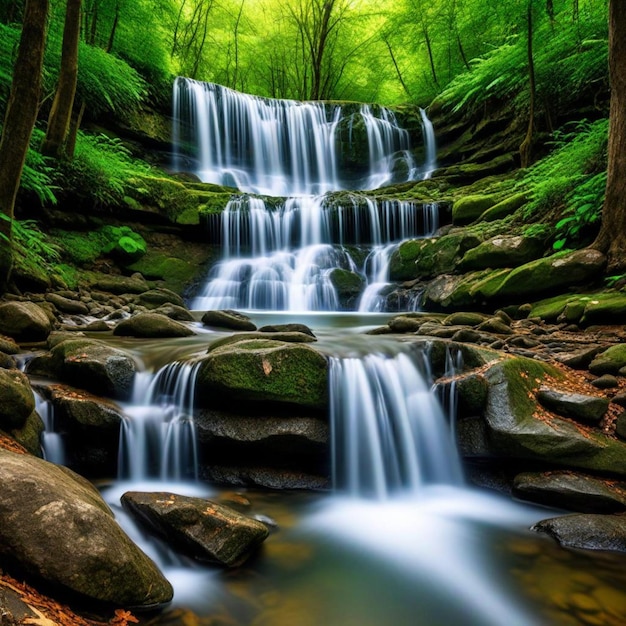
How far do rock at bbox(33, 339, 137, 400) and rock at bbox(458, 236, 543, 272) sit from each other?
7.07m

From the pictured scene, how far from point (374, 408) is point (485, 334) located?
236 centimetres

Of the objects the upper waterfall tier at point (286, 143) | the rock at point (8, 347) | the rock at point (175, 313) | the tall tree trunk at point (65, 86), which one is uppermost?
the upper waterfall tier at point (286, 143)

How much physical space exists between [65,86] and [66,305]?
5.11 meters

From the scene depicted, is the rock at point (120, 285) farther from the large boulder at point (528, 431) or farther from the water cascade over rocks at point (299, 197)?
the large boulder at point (528, 431)

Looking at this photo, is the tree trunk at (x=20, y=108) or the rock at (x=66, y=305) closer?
the tree trunk at (x=20, y=108)

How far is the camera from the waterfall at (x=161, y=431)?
4.08m

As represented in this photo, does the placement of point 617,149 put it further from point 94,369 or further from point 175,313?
point 175,313

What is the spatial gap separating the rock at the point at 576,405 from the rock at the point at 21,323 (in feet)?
20.1

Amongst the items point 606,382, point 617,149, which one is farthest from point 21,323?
point 617,149

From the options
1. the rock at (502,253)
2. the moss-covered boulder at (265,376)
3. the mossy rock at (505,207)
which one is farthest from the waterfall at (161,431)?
the mossy rock at (505,207)

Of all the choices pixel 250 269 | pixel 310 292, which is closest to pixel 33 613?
pixel 310 292

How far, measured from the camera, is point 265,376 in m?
4.09

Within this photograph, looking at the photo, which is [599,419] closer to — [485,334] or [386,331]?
[485,334]

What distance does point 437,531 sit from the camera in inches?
136
